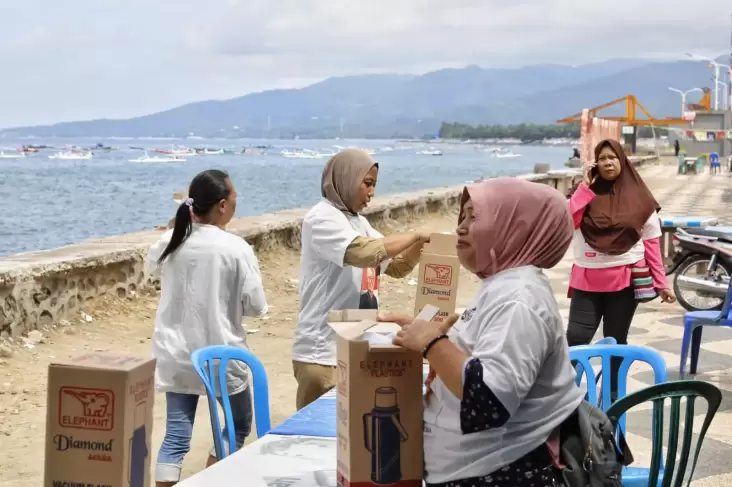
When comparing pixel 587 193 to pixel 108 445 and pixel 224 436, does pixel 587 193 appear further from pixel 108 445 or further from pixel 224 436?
pixel 108 445

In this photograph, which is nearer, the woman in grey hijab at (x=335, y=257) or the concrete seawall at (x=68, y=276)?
the woman in grey hijab at (x=335, y=257)

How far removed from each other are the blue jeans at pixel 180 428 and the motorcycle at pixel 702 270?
6098mm

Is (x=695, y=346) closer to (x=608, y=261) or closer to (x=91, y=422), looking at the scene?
(x=608, y=261)

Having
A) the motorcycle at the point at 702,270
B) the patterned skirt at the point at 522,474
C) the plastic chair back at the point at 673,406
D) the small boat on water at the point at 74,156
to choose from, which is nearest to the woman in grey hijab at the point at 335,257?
the plastic chair back at the point at 673,406

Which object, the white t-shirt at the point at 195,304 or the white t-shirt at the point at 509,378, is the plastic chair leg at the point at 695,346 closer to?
the white t-shirt at the point at 195,304

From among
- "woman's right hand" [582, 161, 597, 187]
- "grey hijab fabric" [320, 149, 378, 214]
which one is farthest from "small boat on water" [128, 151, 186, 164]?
"grey hijab fabric" [320, 149, 378, 214]

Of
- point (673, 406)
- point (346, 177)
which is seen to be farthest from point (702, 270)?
point (673, 406)

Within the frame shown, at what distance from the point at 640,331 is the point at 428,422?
250 inches

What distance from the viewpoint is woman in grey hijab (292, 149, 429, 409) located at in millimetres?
3822

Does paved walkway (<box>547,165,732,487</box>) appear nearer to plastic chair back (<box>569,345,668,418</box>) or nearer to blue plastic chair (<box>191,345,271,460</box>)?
plastic chair back (<box>569,345,668,418</box>)

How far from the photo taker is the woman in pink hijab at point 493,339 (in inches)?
82.3

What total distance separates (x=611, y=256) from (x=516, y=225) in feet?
11.3

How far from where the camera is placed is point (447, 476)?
7.30ft

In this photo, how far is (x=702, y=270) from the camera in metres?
9.42
